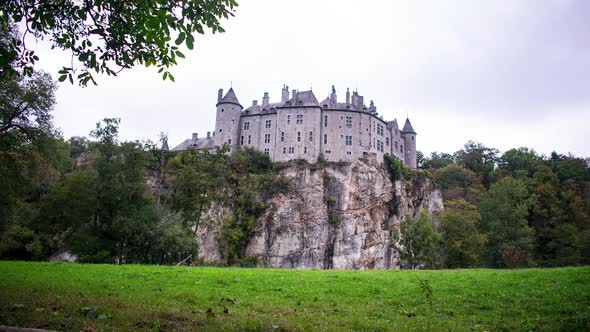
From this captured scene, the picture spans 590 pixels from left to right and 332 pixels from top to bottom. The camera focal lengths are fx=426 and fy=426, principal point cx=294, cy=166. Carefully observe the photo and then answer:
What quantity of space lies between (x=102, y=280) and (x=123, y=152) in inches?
1037

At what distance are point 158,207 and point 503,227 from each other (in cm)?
4488

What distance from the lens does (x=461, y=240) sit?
5262 cm

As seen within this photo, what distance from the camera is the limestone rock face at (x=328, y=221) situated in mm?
63062

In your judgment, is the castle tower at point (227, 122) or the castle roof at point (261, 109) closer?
the castle tower at point (227, 122)

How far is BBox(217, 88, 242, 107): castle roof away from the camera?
76.4 metres

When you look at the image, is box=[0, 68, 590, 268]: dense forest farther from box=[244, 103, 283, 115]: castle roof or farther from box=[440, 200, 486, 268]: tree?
box=[244, 103, 283, 115]: castle roof

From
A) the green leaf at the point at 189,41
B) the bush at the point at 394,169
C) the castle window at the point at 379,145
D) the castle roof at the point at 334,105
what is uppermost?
the castle roof at the point at 334,105

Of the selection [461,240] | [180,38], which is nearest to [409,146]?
[461,240]

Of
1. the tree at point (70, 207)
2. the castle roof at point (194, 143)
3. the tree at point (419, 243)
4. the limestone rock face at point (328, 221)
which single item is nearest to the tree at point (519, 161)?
the limestone rock face at point (328, 221)

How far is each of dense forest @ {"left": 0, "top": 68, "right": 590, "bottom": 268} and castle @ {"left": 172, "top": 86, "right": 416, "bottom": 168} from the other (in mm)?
3590

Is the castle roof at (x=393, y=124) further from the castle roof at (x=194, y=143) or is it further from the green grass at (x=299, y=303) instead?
the green grass at (x=299, y=303)

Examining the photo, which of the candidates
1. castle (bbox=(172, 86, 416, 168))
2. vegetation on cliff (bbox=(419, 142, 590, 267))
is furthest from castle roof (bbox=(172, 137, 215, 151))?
vegetation on cliff (bbox=(419, 142, 590, 267))

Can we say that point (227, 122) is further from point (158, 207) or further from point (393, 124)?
point (158, 207)

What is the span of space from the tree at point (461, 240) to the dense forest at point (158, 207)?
5.3 inches
